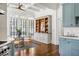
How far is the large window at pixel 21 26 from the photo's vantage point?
7.11ft

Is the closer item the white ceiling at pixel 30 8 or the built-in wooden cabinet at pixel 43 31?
the white ceiling at pixel 30 8

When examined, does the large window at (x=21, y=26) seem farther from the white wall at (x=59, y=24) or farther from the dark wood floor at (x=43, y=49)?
the white wall at (x=59, y=24)

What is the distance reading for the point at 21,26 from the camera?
2178 millimetres

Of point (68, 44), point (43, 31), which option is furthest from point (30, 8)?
point (68, 44)

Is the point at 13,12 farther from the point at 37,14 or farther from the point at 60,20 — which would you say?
the point at 60,20

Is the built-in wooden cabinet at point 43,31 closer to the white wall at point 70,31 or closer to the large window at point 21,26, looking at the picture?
the large window at point 21,26

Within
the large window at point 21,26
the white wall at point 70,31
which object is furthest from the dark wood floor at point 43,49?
the white wall at point 70,31

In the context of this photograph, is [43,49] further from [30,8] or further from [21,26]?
[30,8]

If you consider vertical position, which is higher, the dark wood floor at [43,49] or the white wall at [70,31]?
the white wall at [70,31]

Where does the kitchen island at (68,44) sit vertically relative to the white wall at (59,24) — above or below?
below

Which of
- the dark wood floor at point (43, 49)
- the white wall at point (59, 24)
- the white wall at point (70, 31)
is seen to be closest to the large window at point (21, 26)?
the dark wood floor at point (43, 49)

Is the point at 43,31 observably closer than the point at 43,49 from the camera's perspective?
No

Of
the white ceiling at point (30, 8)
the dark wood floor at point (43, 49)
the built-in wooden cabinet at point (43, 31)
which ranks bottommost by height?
the dark wood floor at point (43, 49)

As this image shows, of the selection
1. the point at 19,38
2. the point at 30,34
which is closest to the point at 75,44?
the point at 30,34
